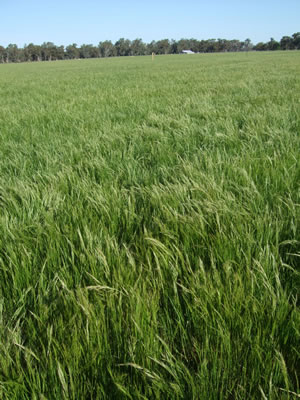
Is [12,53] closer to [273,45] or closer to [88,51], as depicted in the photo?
[88,51]

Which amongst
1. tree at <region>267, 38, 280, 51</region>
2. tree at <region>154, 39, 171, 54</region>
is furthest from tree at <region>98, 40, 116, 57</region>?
tree at <region>267, 38, 280, 51</region>

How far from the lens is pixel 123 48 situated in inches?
5827

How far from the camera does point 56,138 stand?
11.0 feet

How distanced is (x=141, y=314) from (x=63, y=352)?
0.24 meters

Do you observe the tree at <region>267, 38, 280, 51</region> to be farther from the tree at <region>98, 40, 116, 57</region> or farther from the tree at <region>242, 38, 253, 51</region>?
the tree at <region>98, 40, 116, 57</region>

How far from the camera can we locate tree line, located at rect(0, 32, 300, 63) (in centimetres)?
13112

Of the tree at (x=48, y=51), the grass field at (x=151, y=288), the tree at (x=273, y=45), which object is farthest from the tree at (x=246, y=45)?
the grass field at (x=151, y=288)

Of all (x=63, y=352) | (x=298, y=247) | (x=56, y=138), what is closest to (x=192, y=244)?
(x=298, y=247)

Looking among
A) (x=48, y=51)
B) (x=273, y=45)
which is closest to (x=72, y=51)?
(x=48, y=51)

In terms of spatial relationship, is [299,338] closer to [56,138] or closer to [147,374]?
[147,374]

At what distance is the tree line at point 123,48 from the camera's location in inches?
5162

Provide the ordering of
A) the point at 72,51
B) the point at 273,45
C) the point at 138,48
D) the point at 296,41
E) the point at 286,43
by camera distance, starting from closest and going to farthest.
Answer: the point at 296,41
the point at 286,43
the point at 273,45
the point at 72,51
the point at 138,48

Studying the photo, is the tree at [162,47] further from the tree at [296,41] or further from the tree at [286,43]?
the tree at [296,41]

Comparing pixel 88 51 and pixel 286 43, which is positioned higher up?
pixel 88 51
